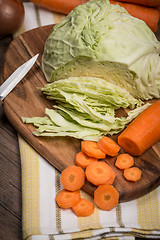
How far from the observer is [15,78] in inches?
118

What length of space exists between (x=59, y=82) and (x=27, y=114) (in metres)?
0.39

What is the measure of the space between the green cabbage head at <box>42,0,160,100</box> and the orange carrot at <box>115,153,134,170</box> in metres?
0.64

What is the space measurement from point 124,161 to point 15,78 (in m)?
1.21

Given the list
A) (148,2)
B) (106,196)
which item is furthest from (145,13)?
(106,196)

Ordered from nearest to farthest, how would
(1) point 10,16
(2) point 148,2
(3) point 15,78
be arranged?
(3) point 15,78 → (1) point 10,16 → (2) point 148,2

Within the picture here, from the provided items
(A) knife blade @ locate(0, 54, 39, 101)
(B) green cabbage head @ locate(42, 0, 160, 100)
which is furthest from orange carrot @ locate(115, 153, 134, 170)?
(A) knife blade @ locate(0, 54, 39, 101)

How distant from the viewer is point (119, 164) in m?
2.63

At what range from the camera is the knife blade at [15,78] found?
115 inches

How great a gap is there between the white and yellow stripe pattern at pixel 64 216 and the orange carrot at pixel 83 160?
215 millimetres

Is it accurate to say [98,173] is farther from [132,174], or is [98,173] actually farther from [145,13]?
[145,13]

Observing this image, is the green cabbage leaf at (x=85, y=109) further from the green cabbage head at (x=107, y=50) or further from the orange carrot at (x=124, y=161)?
the orange carrot at (x=124, y=161)

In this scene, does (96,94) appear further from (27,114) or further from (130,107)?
(27,114)

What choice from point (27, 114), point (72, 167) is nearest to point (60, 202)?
point (72, 167)

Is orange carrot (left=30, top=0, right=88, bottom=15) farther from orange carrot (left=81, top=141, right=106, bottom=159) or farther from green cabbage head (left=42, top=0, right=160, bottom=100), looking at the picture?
orange carrot (left=81, top=141, right=106, bottom=159)
